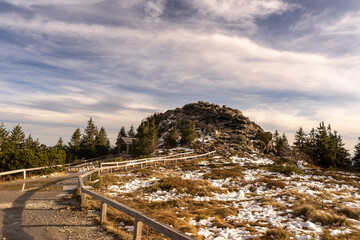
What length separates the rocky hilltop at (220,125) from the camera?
55591mm

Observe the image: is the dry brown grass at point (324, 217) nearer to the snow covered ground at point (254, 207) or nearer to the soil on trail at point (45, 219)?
the snow covered ground at point (254, 207)

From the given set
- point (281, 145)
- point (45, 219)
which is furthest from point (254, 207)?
point (281, 145)

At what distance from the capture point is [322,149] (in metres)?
52.8

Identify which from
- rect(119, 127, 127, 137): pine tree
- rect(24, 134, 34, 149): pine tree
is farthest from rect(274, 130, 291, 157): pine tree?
rect(24, 134, 34, 149): pine tree

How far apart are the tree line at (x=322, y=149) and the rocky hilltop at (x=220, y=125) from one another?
25.9 feet

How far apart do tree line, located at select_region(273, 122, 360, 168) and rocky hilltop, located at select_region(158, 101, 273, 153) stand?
25.9 feet

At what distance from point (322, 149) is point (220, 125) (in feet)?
100

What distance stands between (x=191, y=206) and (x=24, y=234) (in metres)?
7.11

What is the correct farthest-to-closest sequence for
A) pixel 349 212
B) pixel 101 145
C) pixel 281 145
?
pixel 281 145, pixel 101 145, pixel 349 212

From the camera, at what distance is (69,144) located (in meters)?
48.9

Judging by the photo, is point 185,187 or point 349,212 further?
point 185,187

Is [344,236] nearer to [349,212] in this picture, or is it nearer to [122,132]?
[349,212]

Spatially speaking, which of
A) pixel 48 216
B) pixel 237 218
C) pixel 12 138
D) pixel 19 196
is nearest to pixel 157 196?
pixel 237 218

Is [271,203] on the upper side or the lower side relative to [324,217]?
lower
